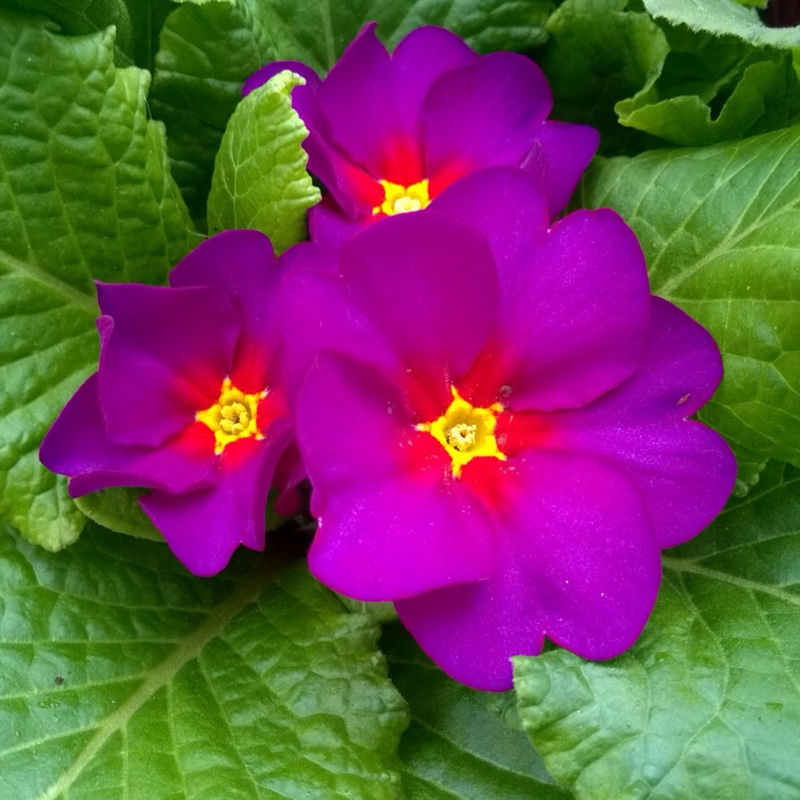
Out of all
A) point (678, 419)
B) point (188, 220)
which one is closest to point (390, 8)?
point (188, 220)

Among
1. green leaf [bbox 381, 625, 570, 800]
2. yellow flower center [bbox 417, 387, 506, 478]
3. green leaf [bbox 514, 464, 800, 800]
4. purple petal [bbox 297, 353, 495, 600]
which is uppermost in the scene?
purple petal [bbox 297, 353, 495, 600]

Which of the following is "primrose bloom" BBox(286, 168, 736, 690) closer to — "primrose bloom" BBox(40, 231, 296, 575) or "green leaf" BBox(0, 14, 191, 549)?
"primrose bloom" BBox(40, 231, 296, 575)

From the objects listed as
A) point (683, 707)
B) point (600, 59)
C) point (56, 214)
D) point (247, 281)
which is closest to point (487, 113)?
point (600, 59)

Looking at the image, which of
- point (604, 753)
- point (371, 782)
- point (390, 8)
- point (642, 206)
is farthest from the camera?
point (390, 8)

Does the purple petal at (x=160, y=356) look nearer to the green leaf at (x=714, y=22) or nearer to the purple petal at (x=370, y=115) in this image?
the purple petal at (x=370, y=115)

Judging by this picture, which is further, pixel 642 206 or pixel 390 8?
pixel 390 8

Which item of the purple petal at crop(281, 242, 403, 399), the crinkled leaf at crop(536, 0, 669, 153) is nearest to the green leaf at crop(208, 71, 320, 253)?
the purple petal at crop(281, 242, 403, 399)

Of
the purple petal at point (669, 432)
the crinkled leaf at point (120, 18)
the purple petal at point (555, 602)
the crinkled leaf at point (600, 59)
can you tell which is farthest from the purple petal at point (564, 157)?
the crinkled leaf at point (120, 18)

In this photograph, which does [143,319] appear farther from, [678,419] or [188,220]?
[678,419]
